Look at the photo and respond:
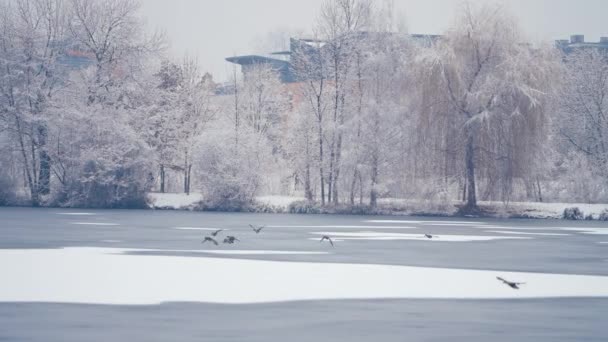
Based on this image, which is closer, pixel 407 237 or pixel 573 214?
pixel 407 237

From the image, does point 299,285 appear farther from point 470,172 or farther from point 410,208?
point 410,208

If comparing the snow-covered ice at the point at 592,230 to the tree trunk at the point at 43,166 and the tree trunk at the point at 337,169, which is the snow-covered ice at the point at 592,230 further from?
the tree trunk at the point at 43,166

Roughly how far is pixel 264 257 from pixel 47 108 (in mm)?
38612

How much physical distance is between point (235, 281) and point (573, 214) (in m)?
34.8

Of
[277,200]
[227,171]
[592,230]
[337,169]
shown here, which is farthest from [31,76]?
[592,230]

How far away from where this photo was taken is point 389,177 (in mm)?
60281

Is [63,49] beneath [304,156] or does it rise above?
above

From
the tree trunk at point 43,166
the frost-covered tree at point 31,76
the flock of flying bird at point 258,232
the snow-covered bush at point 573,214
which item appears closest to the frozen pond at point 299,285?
the flock of flying bird at point 258,232

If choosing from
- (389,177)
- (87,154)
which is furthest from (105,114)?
(389,177)

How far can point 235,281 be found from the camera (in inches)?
893

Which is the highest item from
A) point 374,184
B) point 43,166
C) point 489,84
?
point 489,84

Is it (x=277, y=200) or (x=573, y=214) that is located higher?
(x=277, y=200)

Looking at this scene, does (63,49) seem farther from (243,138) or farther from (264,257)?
(264,257)

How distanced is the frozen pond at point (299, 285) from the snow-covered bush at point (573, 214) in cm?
1460
